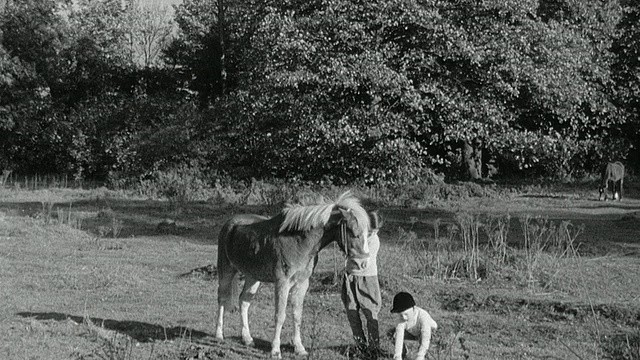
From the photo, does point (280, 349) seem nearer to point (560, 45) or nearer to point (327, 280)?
point (327, 280)

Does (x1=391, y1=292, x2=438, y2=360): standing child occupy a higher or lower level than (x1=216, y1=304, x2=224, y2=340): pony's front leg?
higher

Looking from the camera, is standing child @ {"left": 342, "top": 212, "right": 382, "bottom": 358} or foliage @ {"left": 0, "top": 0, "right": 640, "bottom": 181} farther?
foliage @ {"left": 0, "top": 0, "right": 640, "bottom": 181}

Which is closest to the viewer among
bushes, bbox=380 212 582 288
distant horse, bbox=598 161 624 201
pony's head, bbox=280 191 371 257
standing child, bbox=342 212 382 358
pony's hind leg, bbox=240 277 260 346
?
pony's head, bbox=280 191 371 257

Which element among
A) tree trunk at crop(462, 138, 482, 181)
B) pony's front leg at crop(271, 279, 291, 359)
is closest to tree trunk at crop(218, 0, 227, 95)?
tree trunk at crop(462, 138, 482, 181)

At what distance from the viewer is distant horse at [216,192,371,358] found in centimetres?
866

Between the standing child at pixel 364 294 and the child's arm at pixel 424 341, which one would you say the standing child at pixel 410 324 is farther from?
the standing child at pixel 364 294

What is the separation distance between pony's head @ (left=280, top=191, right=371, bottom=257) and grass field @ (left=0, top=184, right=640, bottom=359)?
37.0 inches

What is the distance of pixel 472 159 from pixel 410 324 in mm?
25090

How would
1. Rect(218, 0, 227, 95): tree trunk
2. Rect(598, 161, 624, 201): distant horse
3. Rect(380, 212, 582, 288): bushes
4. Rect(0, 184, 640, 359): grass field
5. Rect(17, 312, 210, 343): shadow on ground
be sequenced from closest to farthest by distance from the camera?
Rect(0, 184, 640, 359): grass field, Rect(17, 312, 210, 343): shadow on ground, Rect(380, 212, 582, 288): bushes, Rect(598, 161, 624, 201): distant horse, Rect(218, 0, 227, 95): tree trunk

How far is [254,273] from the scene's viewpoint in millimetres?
9383

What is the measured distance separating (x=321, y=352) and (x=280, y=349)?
481 millimetres

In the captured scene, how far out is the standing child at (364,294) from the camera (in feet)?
28.8

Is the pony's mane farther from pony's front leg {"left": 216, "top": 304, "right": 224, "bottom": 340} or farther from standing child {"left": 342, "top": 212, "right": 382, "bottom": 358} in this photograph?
pony's front leg {"left": 216, "top": 304, "right": 224, "bottom": 340}

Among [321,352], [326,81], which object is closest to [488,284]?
[321,352]
